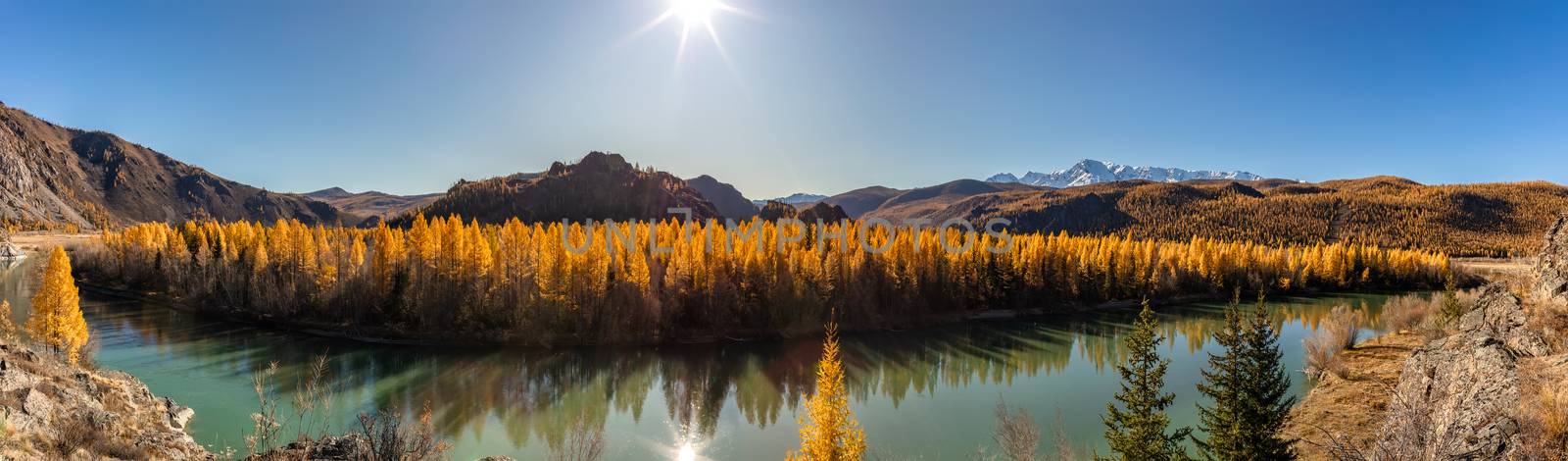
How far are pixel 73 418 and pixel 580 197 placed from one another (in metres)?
Answer: 147

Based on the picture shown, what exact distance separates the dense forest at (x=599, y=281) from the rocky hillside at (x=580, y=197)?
7780 centimetres

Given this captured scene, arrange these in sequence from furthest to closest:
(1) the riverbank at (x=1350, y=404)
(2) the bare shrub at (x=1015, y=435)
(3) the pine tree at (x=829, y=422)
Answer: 1. (2) the bare shrub at (x=1015, y=435)
2. (1) the riverbank at (x=1350, y=404)
3. (3) the pine tree at (x=829, y=422)

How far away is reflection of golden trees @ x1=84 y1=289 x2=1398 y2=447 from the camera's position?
3156 cm

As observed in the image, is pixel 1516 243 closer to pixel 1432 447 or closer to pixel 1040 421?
pixel 1040 421

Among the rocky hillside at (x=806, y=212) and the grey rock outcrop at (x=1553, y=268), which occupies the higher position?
the rocky hillside at (x=806, y=212)

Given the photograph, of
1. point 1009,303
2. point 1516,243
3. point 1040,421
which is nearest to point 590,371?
point 1040,421

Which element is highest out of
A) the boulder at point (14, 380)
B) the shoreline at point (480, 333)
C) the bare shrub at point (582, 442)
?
the boulder at point (14, 380)

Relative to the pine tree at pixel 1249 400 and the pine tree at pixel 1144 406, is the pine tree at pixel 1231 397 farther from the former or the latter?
the pine tree at pixel 1144 406

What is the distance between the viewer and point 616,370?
130 feet

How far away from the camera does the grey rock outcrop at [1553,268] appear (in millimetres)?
12586

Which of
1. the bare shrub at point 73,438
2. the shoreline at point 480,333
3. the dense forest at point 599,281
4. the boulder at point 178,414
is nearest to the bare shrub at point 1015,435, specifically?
the shoreline at point 480,333

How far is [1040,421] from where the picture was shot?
30.5m

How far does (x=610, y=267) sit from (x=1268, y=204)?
22028cm

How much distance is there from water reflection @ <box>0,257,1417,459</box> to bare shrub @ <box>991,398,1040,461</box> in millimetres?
1178
